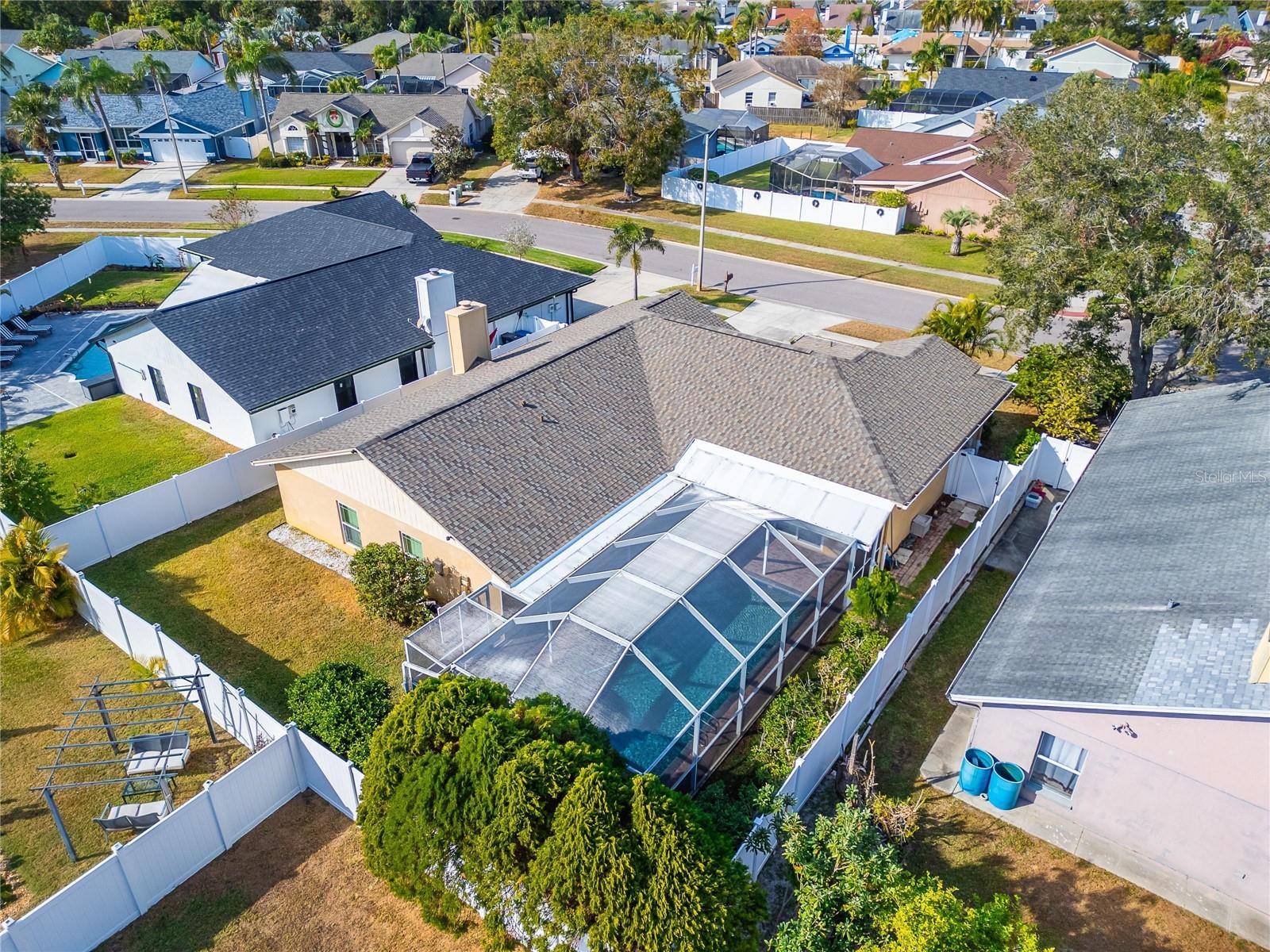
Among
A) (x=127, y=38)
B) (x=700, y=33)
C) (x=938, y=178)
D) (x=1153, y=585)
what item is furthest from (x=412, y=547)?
A: (x=127, y=38)

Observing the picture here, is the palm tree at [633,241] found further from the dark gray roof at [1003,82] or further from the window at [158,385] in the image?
the dark gray roof at [1003,82]

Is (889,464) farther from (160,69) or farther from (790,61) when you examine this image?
(790,61)

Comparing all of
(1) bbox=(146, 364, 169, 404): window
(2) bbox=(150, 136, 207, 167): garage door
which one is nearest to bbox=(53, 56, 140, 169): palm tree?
(2) bbox=(150, 136, 207, 167): garage door

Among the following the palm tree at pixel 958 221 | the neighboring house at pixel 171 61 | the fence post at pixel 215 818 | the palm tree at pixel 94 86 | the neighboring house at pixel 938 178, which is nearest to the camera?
the fence post at pixel 215 818

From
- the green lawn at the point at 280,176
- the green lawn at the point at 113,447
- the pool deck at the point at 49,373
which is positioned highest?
the green lawn at the point at 280,176

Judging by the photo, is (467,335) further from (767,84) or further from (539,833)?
(767,84)

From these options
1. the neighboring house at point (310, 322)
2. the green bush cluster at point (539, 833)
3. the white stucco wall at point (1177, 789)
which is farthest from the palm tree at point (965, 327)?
the green bush cluster at point (539, 833)

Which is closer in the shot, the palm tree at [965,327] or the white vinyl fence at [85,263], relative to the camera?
the palm tree at [965,327]
